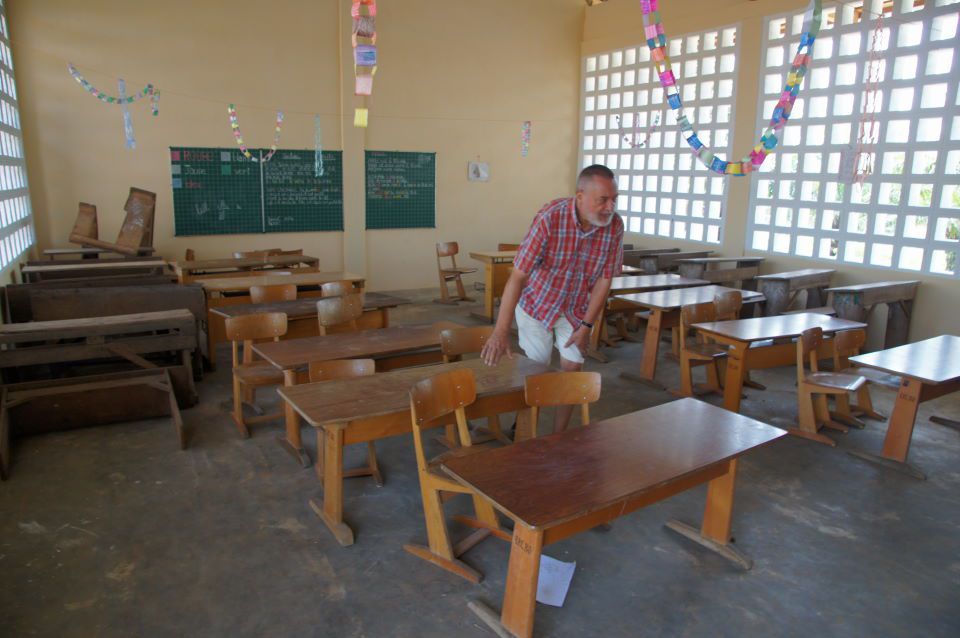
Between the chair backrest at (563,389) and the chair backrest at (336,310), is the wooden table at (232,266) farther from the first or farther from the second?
the chair backrest at (563,389)

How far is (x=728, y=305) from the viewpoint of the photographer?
5191 millimetres

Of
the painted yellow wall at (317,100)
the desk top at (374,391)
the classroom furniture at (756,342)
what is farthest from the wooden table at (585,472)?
the painted yellow wall at (317,100)

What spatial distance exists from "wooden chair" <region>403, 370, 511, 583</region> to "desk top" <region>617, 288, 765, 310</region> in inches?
108

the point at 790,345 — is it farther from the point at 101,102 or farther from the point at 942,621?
the point at 101,102

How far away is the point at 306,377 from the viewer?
3.90 meters

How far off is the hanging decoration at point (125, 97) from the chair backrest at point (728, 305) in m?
6.26

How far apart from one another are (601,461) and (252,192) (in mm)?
7233

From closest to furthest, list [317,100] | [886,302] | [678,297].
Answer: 1. [678,297]
2. [886,302]
3. [317,100]

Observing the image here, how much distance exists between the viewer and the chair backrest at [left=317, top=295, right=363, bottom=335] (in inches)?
175

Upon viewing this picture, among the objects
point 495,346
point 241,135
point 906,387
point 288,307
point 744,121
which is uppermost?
point 744,121

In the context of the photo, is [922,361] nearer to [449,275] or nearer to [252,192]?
[449,275]

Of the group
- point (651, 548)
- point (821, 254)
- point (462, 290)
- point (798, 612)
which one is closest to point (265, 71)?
point (462, 290)

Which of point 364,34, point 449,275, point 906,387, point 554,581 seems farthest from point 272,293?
point 906,387

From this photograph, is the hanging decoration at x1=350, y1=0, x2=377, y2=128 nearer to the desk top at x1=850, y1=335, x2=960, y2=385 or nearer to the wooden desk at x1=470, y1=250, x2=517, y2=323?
the wooden desk at x1=470, y1=250, x2=517, y2=323
